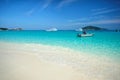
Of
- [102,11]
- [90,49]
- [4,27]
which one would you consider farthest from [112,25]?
[4,27]

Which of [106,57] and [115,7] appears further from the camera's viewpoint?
[106,57]

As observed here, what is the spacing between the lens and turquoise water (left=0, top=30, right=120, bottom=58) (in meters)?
3.05

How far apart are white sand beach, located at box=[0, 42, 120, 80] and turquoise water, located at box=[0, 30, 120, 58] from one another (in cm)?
24

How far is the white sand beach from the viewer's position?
2463mm

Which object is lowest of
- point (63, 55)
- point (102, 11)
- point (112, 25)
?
point (63, 55)

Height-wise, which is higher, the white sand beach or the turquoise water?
the turquoise water

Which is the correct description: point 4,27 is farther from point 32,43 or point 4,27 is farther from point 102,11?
point 102,11

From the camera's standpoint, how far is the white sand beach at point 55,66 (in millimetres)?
2463

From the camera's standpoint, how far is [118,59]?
2.88 meters

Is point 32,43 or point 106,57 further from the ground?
point 32,43

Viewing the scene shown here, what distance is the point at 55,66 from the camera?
8.86ft

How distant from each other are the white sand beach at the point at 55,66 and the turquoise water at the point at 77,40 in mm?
240

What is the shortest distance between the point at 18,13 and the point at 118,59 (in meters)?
1.64

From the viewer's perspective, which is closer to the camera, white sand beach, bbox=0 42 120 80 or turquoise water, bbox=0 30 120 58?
white sand beach, bbox=0 42 120 80
